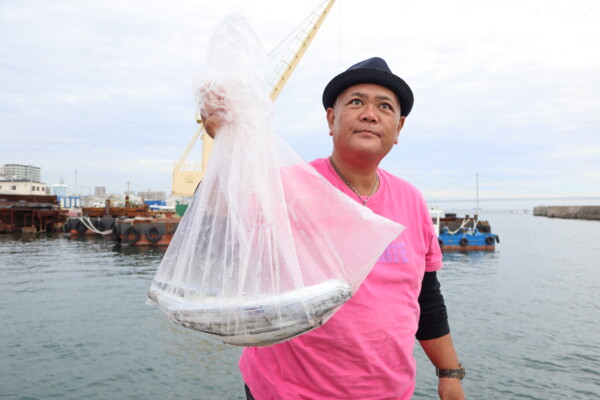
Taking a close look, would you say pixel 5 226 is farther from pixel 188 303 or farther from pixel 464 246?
pixel 188 303

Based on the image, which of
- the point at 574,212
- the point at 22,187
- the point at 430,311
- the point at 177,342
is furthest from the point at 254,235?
the point at 574,212

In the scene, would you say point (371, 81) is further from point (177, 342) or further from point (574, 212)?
point (574, 212)

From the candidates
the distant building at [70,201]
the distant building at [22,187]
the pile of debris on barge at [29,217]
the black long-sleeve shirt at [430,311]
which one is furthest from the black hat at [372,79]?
the distant building at [70,201]

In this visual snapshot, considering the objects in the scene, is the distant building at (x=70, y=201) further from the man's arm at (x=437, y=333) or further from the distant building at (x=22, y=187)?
the man's arm at (x=437, y=333)

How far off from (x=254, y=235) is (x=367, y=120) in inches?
24.0

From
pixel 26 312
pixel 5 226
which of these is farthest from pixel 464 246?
pixel 5 226

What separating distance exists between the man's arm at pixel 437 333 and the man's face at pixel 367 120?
0.66 meters

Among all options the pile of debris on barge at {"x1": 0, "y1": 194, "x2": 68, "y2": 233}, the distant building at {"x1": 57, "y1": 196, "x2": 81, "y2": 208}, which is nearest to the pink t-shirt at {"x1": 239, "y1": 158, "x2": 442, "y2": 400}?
the pile of debris on barge at {"x1": 0, "y1": 194, "x2": 68, "y2": 233}

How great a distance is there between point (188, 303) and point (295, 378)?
497mm

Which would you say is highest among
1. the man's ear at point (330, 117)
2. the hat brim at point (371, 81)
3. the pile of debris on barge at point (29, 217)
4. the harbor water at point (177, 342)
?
the hat brim at point (371, 81)

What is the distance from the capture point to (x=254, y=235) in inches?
44.3

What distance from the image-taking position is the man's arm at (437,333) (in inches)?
71.5

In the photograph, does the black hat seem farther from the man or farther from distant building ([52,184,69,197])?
distant building ([52,184,69,197])

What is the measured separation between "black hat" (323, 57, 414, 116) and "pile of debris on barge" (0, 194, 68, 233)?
3580 cm
